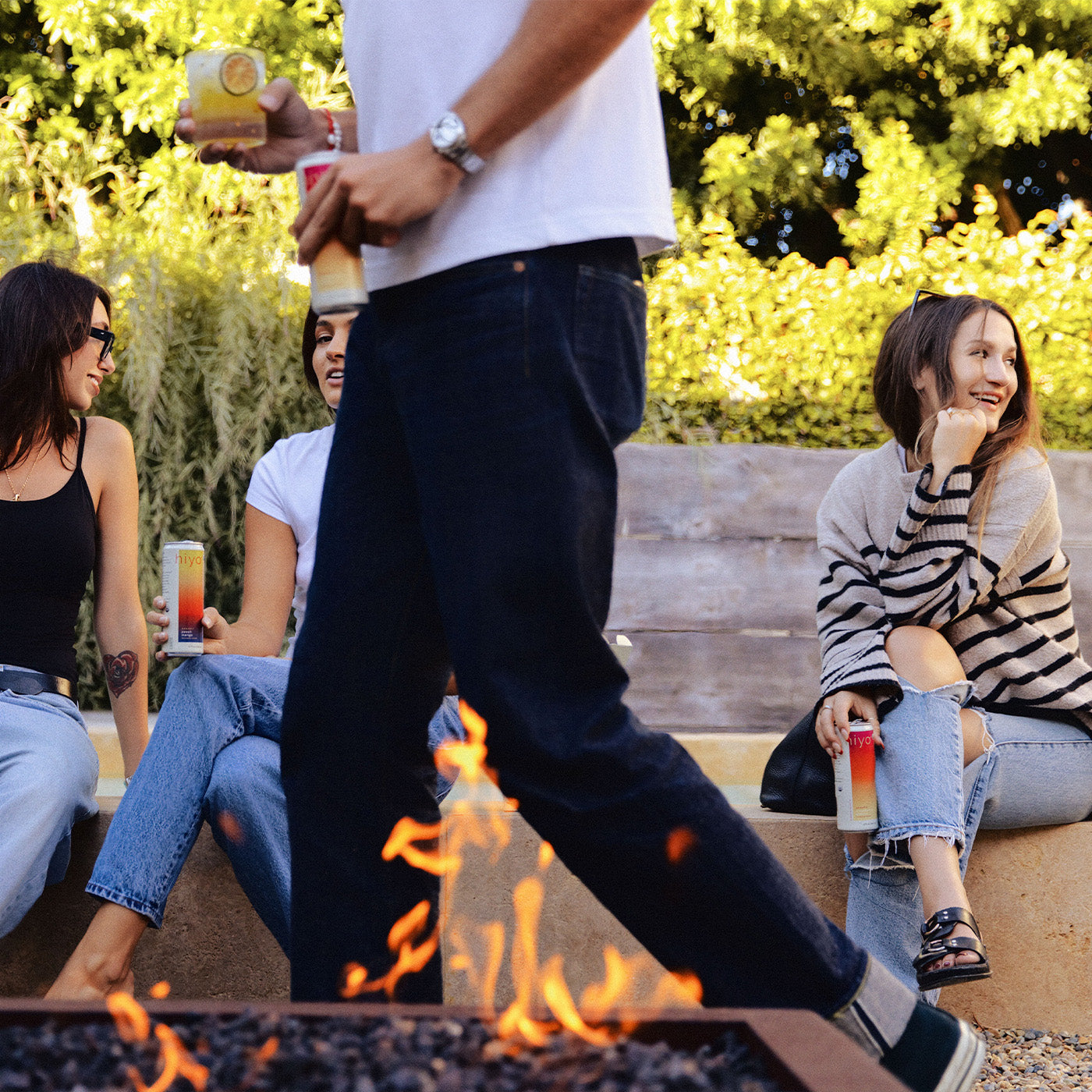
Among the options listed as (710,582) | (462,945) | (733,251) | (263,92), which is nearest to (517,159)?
(263,92)

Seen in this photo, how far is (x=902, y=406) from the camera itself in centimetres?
295

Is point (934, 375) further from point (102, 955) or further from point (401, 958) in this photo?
point (102, 955)

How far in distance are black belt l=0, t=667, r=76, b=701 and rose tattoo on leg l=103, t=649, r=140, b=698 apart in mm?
121

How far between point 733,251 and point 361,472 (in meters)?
4.16

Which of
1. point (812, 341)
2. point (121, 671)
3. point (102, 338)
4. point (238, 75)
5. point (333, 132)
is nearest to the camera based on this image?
point (238, 75)

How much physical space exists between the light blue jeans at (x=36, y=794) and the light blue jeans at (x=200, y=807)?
0.14 meters

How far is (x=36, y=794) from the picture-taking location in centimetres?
217

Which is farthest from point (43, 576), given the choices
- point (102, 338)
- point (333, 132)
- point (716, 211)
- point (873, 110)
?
point (873, 110)

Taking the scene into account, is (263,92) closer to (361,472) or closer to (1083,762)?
(361,472)

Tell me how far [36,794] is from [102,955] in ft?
1.01

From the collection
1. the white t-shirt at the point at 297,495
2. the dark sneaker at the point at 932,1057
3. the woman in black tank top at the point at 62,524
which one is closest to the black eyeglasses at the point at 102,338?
the woman in black tank top at the point at 62,524

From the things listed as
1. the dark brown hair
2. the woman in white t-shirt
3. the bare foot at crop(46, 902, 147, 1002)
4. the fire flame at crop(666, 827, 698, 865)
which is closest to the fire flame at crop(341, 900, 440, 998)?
the fire flame at crop(666, 827, 698, 865)

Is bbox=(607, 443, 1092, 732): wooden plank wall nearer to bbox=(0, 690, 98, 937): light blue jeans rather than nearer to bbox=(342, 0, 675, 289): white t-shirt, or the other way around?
bbox=(0, 690, 98, 937): light blue jeans

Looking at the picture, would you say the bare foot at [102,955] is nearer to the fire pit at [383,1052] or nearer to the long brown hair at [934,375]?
the fire pit at [383,1052]
